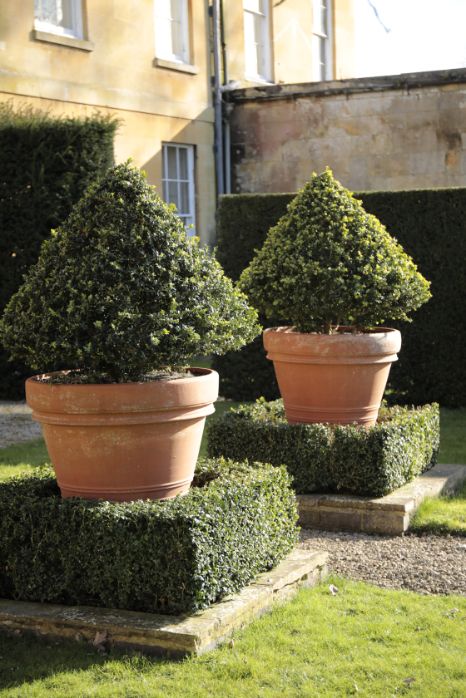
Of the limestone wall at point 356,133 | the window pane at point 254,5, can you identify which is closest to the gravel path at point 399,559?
the limestone wall at point 356,133

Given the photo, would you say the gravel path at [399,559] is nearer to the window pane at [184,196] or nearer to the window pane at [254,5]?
the window pane at [184,196]

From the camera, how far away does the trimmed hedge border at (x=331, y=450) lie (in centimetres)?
626

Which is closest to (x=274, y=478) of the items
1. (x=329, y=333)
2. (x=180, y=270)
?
(x=180, y=270)

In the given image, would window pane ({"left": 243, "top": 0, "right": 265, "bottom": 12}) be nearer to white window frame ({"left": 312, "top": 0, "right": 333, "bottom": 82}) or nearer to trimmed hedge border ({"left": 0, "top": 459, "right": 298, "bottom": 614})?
white window frame ({"left": 312, "top": 0, "right": 333, "bottom": 82})

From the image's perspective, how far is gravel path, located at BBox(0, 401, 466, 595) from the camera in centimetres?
505

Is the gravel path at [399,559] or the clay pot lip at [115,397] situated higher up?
the clay pot lip at [115,397]

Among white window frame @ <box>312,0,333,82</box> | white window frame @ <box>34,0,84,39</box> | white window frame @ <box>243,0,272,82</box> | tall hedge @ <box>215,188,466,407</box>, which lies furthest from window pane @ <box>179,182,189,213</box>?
tall hedge @ <box>215,188,466,407</box>

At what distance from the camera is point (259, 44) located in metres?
19.1

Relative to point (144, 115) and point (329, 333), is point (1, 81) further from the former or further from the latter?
point (329, 333)

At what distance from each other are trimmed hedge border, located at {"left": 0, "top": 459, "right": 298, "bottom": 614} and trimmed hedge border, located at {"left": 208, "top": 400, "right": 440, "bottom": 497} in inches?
66.2

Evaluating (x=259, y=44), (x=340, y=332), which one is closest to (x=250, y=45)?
(x=259, y=44)

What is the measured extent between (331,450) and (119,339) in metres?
2.41

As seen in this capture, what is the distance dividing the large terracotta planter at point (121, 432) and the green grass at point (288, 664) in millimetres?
758

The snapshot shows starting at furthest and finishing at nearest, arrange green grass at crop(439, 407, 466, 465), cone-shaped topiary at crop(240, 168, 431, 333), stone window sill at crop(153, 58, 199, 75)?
1. stone window sill at crop(153, 58, 199, 75)
2. green grass at crop(439, 407, 466, 465)
3. cone-shaped topiary at crop(240, 168, 431, 333)
